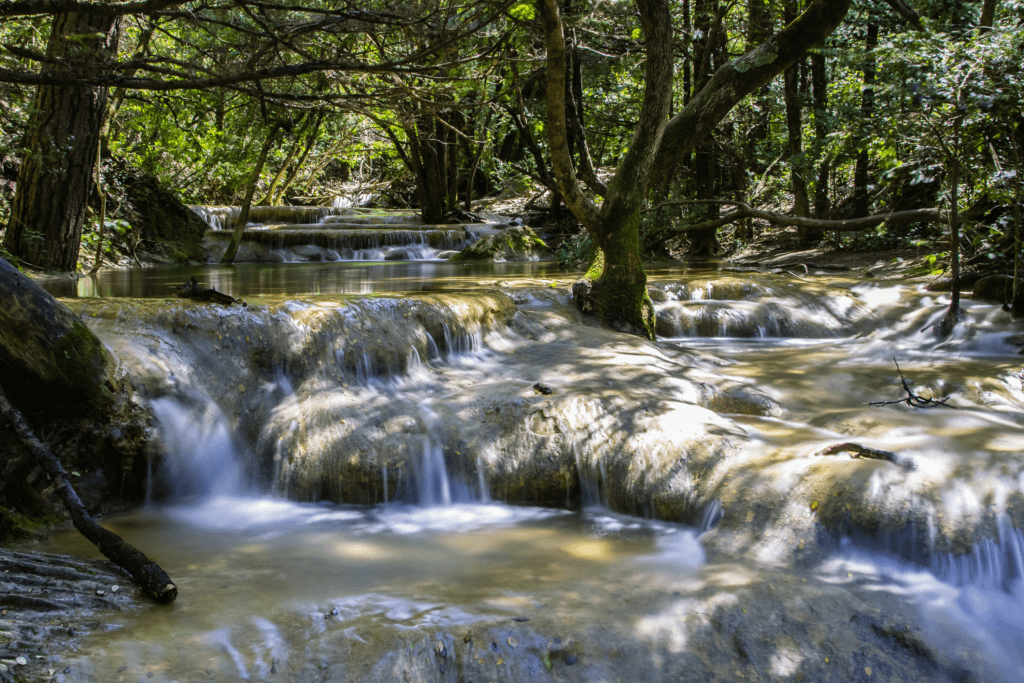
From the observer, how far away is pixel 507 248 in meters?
16.4

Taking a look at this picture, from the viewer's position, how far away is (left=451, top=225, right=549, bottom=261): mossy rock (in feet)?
51.6

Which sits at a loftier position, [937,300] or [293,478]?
[937,300]

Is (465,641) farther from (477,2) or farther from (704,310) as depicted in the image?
(704,310)

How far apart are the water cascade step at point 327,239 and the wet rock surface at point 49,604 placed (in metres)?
13.4

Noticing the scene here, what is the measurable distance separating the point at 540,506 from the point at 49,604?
2.78 metres

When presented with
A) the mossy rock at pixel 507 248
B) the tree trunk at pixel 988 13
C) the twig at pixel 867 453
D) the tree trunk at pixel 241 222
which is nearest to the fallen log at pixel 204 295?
the twig at pixel 867 453

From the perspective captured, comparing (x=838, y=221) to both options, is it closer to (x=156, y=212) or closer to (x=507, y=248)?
(x=507, y=248)

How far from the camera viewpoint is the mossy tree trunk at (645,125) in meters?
7.28

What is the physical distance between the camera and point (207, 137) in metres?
17.2

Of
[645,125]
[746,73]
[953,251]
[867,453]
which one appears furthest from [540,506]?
[953,251]

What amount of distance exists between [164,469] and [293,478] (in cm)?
82

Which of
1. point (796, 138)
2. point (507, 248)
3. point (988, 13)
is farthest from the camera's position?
point (507, 248)

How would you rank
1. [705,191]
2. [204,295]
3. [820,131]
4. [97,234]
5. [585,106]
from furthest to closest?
[585,106], [705,191], [820,131], [97,234], [204,295]

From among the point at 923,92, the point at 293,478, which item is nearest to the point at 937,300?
the point at 923,92
